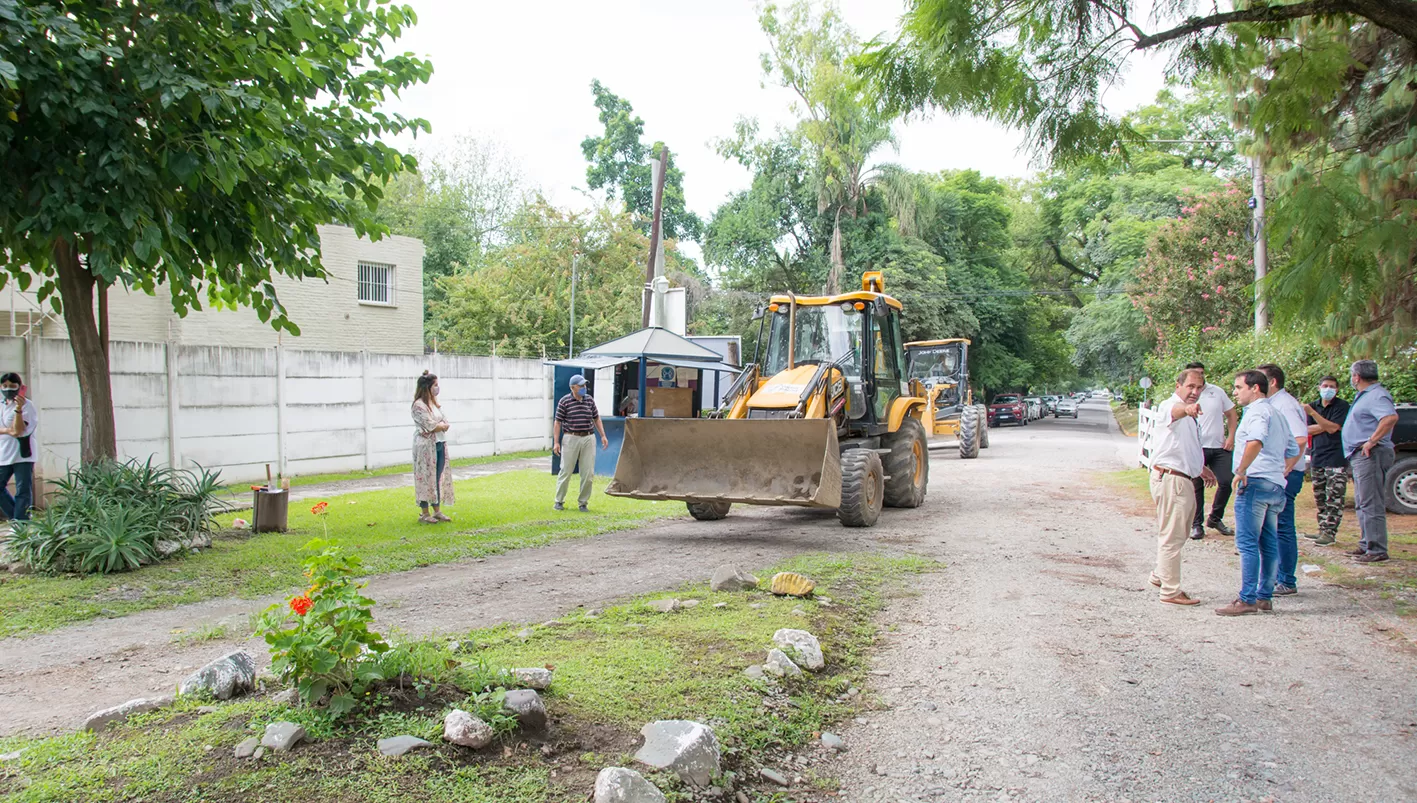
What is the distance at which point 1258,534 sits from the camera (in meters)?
6.71

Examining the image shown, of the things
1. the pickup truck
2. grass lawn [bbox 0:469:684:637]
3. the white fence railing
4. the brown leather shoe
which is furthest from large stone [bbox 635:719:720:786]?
the white fence railing

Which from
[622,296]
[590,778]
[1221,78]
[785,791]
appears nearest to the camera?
[590,778]

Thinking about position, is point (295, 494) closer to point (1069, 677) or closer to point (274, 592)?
point (274, 592)

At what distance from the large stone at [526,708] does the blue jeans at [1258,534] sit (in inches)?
213

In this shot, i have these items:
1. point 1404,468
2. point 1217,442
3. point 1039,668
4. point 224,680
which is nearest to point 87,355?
point 224,680

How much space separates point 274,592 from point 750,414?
561 cm

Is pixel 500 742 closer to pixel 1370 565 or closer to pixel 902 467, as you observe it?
pixel 1370 565

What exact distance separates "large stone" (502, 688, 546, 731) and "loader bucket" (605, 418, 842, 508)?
18.4 ft

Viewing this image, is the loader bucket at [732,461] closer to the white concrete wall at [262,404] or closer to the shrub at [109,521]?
the shrub at [109,521]

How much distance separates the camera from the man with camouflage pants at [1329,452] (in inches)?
367

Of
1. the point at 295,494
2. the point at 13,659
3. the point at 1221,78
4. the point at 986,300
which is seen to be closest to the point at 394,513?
the point at 295,494

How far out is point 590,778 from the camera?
3.42 meters

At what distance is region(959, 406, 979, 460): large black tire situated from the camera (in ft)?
69.2

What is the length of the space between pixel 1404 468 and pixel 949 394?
497 inches
